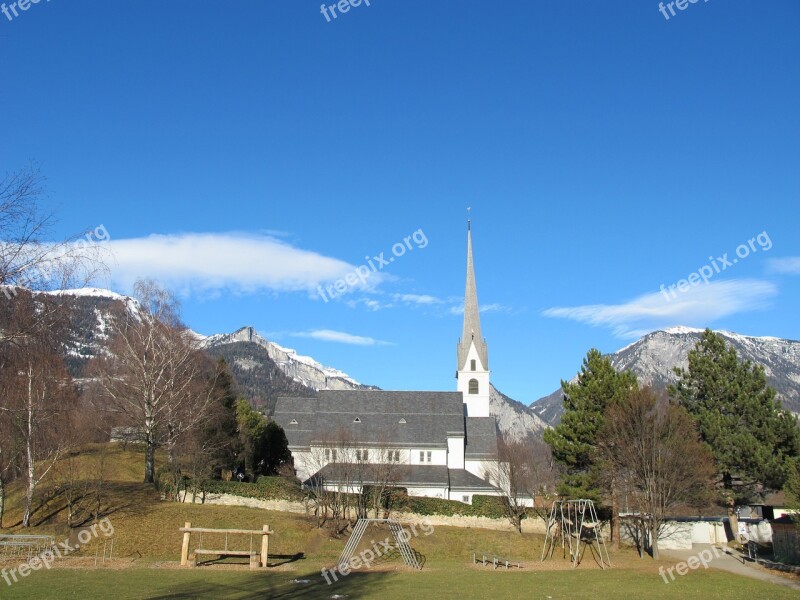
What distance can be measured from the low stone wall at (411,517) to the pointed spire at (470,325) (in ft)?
101

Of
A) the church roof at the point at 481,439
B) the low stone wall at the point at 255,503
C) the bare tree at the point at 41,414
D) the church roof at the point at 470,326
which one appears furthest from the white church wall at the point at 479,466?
the bare tree at the point at 41,414

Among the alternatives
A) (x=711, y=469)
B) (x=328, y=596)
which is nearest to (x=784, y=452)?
(x=711, y=469)

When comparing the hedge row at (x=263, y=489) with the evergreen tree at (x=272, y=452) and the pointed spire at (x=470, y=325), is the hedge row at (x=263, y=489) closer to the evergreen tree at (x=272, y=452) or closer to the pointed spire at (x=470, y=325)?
the evergreen tree at (x=272, y=452)

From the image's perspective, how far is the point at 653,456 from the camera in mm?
34312

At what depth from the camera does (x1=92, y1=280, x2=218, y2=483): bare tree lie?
34.3 metres

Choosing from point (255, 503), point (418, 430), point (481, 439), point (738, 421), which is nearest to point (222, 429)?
point (255, 503)

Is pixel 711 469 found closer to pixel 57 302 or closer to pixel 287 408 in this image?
pixel 57 302

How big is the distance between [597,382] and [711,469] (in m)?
7.93

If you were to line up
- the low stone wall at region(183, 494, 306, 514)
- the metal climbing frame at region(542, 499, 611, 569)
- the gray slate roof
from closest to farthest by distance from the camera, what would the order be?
1. the metal climbing frame at region(542, 499, 611, 569)
2. the low stone wall at region(183, 494, 306, 514)
3. the gray slate roof

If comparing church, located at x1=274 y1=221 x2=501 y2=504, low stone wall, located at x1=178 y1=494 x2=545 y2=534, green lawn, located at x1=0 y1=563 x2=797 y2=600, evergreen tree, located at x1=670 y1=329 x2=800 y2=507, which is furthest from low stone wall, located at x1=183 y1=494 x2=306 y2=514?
evergreen tree, located at x1=670 y1=329 x2=800 y2=507

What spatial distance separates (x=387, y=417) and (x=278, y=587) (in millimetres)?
43098

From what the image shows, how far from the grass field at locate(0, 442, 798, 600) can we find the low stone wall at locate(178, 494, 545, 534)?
295 centimetres

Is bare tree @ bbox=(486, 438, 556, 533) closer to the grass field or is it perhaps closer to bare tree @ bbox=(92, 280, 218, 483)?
the grass field

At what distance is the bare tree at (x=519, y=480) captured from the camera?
43656 millimetres
